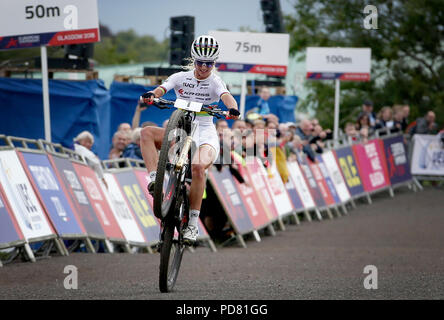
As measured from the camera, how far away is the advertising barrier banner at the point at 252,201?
Answer: 17703mm

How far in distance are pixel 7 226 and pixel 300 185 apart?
37.4 feet

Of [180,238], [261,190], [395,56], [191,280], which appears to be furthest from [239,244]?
[395,56]

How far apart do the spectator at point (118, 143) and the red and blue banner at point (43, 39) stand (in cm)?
177

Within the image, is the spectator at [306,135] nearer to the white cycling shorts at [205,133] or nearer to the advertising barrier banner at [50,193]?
the advertising barrier banner at [50,193]

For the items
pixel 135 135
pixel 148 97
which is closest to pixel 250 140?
pixel 135 135

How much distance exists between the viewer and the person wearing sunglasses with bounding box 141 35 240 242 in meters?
9.28

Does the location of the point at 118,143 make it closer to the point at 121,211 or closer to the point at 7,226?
the point at 121,211

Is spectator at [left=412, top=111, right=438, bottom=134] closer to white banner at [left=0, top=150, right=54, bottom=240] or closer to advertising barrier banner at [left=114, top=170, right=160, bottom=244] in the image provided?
advertising barrier banner at [left=114, top=170, right=160, bottom=244]

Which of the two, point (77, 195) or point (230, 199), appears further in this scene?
point (230, 199)

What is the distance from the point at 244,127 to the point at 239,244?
2.18 meters

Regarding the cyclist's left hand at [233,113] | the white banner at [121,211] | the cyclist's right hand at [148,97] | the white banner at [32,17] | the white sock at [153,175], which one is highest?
the white banner at [32,17]

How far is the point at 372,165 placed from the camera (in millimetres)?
26875
